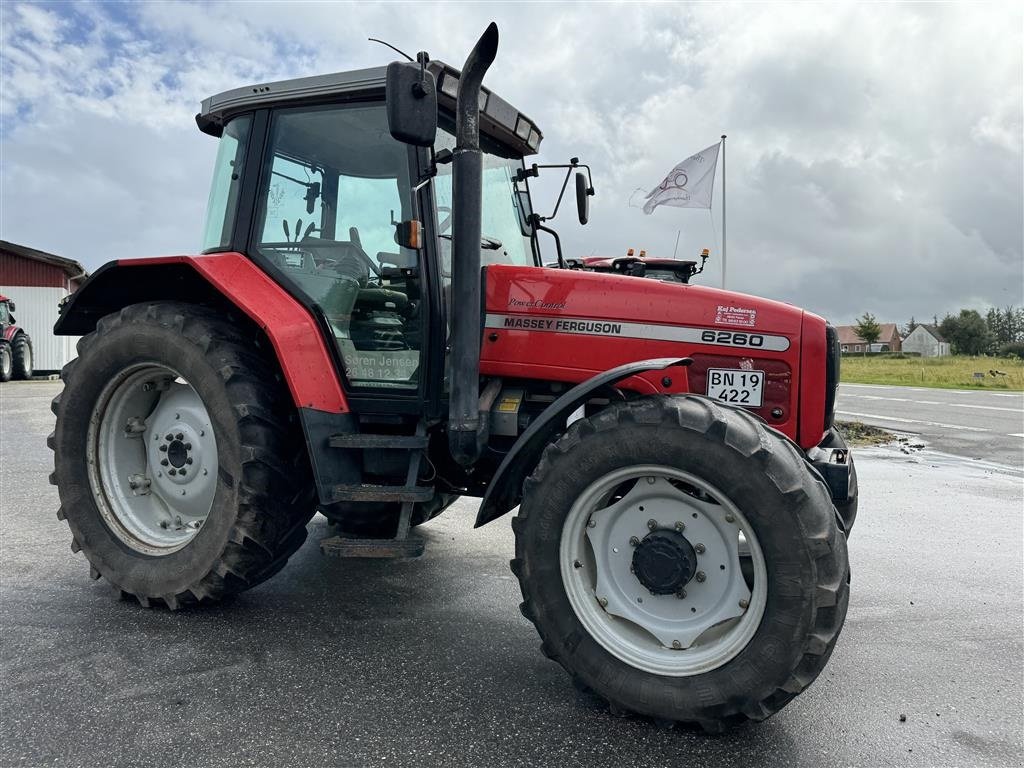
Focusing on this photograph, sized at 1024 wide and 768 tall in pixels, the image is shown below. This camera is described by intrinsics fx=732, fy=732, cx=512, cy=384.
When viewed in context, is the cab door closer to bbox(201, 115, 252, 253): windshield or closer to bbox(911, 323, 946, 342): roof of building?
bbox(201, 115, 252, 253): windshield

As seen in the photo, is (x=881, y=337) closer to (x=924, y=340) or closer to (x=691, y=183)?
(x=924, y=340)

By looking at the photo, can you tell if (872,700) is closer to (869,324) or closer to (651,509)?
(651,509)

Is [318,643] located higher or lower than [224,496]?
lower

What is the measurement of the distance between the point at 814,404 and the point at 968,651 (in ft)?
4.10

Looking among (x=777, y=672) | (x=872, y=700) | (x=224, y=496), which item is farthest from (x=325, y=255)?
(x=872, y=700)

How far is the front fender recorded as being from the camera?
252 cm

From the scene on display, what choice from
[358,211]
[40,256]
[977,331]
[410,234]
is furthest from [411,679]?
[977,331]

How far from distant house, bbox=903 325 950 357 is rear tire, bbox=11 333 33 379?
293 feet

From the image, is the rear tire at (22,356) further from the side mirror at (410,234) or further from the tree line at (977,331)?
the tree line at (977,331)

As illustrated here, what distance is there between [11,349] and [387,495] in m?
21.1

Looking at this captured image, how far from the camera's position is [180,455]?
11.1ft

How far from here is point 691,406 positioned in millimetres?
2352

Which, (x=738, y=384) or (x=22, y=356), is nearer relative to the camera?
(x=738, y=384)

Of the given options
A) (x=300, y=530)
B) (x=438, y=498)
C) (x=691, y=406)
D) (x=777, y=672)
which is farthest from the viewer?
(x=438, y=498)
